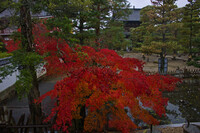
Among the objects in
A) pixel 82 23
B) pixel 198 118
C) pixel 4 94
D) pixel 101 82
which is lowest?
pixel 198 118

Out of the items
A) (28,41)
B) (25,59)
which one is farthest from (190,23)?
(25,59)

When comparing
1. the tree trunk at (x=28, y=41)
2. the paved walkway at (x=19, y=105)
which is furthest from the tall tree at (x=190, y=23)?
the tree trunk at (x=28, y=41)

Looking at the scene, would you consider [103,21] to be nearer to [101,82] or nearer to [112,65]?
[112,65]

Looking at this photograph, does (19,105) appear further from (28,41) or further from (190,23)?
(190,23)

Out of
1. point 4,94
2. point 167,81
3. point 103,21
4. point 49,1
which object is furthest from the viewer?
point 103,21

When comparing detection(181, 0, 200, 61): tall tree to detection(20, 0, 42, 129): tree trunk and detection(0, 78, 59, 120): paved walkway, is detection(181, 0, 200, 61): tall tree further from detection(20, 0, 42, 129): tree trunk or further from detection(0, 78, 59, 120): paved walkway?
detection(20, 0, 42, 129): tree trunk

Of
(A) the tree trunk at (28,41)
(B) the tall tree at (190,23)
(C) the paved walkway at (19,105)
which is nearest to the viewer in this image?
(A) the tree trunk at (28,41)

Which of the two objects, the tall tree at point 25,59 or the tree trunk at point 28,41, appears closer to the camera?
the tall tree at point 25,59

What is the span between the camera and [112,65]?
22.9 ft

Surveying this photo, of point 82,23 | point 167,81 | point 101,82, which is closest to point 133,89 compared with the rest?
point 101,82

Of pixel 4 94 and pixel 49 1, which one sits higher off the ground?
pixel 49 1

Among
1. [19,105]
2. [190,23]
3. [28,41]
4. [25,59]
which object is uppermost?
[190,23]

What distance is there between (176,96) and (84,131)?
9.09 meters

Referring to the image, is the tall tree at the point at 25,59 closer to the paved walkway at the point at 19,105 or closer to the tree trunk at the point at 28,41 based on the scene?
the tree trunk at the point at 28,41
